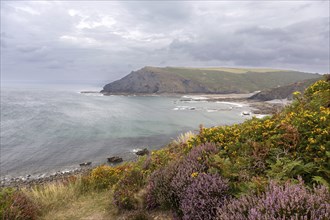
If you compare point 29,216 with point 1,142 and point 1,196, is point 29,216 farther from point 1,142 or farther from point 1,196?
point 1,142

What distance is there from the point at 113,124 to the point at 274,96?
86.6m

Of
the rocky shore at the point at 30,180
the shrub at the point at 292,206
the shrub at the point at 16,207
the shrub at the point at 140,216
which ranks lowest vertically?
the rocky shore at the point at 30,180

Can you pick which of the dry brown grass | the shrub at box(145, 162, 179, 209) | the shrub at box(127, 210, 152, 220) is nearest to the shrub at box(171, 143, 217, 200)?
the shrub at box(145, 162, 179, 209)

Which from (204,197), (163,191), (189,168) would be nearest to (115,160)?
(163,191)

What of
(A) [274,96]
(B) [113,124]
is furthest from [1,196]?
(A) [274,96]

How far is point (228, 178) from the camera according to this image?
16.5 ft

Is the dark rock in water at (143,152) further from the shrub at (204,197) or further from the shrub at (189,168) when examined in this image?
the shrub at (204,197)

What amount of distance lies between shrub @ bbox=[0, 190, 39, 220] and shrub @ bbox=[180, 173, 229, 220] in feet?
15.3

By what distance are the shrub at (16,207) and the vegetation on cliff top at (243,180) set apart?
2 centimetres

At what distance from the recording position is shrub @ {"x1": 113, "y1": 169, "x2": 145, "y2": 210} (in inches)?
272

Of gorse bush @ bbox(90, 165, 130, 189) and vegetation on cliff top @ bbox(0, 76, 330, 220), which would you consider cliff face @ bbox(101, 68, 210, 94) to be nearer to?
gorse bush @ bbox(90, 165, 130, 189)

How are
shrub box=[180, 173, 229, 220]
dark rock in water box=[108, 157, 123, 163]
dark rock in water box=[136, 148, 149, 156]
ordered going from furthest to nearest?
dark rock in water box=[136, 148, 149, 156]
dark rock in water box=[108, 157, 123, 163]
shrub box=[180, 173, 229, 220]

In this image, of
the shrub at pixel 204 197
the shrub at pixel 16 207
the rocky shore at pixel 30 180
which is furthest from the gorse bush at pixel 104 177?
the rocky shore at pixel 30 180

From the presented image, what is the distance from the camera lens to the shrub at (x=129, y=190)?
22.6ft
